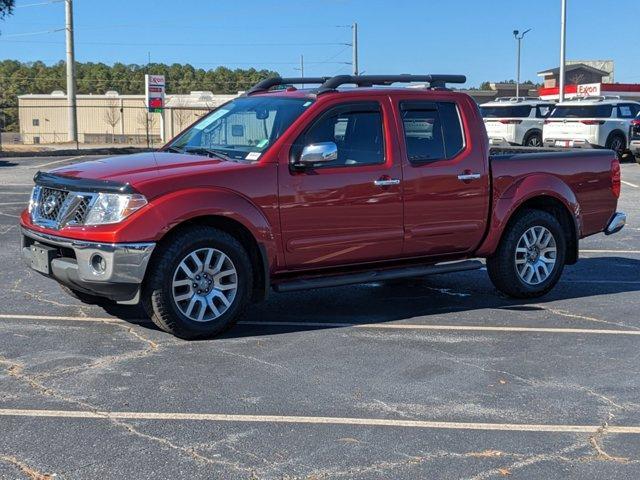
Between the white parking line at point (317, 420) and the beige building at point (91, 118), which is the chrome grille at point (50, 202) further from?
the beige building at point (91, 118)

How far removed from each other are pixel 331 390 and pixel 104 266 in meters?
1.90

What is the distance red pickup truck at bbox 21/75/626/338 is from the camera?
19.5 ft

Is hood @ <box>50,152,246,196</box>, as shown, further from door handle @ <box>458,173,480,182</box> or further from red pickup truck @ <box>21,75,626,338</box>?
door handle @ <box>458,173,480,182</box>

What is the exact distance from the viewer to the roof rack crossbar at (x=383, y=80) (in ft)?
22.9

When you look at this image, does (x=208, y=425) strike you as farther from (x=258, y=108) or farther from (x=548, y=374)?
(x=258, y=108)

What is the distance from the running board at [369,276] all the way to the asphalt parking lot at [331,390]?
37 cm

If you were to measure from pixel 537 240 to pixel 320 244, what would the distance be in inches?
95.8

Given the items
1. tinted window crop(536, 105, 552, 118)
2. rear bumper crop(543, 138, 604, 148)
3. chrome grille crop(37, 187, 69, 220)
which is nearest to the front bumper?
chrome grille crop(37, 187, 69, 220)

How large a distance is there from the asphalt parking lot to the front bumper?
1.43 ft

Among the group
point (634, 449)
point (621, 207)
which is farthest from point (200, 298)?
point (621, 207)

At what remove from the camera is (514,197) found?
7609 millimetres

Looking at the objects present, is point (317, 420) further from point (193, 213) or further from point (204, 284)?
point (193, 213)

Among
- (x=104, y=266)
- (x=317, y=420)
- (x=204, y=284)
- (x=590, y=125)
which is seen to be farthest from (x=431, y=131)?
(x=590, y=125)

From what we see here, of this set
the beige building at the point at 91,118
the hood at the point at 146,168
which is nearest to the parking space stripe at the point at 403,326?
the hood at the point at 146,168
